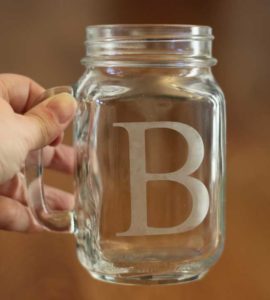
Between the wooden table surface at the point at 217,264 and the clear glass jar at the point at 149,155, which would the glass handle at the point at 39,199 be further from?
the wooden table surface at the point at 217,264

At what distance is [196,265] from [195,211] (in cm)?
6

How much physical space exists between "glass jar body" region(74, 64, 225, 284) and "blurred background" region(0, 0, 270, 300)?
0.15 metres

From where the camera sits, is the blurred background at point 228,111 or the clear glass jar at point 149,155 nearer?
the clear glass jar at point 149,155

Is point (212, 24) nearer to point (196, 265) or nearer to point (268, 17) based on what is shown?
point (268, 17)

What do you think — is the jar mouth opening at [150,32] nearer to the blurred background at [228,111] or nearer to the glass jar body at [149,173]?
the glass jar body at [149,173]

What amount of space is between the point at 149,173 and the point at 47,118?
10 cm

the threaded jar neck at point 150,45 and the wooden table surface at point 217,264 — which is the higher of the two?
the threaded jar neck at point 150,45

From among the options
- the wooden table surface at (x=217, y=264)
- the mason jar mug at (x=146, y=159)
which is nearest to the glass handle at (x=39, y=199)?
the mason jar mug at (x=146, y=159)

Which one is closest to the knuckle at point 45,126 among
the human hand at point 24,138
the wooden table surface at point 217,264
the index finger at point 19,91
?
the human hand at point 24,138

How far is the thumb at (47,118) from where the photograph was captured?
571mm

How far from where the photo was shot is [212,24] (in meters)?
0.76

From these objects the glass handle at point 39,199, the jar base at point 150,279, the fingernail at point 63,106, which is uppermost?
the fingernail at point 63,106

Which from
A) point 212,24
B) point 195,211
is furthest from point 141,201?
point 212,24

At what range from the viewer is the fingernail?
58cm
